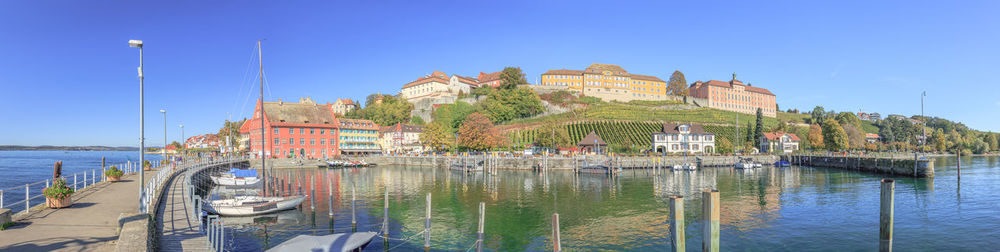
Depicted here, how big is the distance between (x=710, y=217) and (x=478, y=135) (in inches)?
2783

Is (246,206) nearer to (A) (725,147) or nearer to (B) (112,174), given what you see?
(B) (112,174)

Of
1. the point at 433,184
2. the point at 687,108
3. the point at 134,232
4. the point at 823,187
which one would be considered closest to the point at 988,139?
the point at 687,108

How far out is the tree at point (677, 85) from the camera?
470ft

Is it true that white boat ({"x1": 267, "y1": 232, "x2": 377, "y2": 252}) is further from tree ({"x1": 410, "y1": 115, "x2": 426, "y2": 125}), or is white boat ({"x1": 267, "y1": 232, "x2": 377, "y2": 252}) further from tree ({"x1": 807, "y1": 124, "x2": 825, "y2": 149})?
tree ({"x1": 807, "y1": 124, "x2": 825, "y2": 149})

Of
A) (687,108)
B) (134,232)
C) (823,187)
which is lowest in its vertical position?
(823,187)

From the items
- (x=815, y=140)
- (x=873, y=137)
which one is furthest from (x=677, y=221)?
(x=873, y=137)

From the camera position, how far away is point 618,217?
2834cm

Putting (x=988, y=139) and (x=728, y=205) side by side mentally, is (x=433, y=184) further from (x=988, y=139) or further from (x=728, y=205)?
(x=988, y=139)

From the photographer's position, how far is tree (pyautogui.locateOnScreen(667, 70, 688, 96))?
14312 centimetres

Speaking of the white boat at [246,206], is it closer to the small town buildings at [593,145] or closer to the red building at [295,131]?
the small town buildings at [593,145]

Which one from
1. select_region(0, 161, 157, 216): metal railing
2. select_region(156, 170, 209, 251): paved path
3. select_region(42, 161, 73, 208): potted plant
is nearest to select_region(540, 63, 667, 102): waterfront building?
select_region(0, 161, 157, 216): metal railing

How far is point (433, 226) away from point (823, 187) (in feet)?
133

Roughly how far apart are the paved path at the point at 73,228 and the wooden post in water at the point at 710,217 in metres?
15.3

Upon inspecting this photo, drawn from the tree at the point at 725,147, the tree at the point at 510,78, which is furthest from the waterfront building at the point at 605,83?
the tree at the point at 725,147
